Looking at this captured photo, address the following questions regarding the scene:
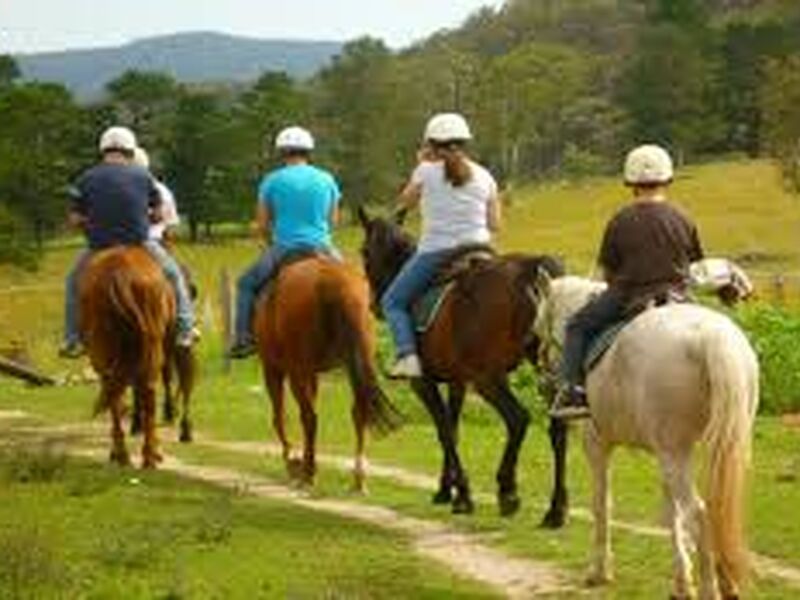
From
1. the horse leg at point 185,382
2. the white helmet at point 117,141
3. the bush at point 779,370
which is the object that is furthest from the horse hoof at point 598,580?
the bush at point 779,370

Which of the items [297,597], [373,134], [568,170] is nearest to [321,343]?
[297,597]

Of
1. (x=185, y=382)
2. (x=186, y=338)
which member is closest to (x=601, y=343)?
(x=186, y=338)

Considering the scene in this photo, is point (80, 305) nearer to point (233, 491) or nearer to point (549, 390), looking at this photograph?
point (233, 491)

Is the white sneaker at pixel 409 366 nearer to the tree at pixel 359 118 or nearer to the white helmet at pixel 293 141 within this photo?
the white helmet at pixel 293 141

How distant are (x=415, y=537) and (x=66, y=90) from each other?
276 ft

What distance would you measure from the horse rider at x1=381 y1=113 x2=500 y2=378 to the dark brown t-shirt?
3.41m

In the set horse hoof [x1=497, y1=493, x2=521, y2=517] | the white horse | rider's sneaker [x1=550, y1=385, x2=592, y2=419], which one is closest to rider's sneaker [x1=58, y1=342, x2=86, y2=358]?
horse hoof [x1=497, y1=493, x2=521, y2=517]

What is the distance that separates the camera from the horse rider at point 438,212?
14.7 meters

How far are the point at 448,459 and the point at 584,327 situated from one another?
12.5 feet

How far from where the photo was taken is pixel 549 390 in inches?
519

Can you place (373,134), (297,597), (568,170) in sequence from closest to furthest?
(297,597), (373,134), (568,170)

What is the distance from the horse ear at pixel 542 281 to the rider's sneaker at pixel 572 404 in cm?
180

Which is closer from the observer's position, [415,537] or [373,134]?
[415,537]

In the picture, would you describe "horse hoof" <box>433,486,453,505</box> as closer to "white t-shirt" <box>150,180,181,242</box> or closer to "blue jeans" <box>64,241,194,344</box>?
"blue jeans" <box>64,241,194,344</box>
